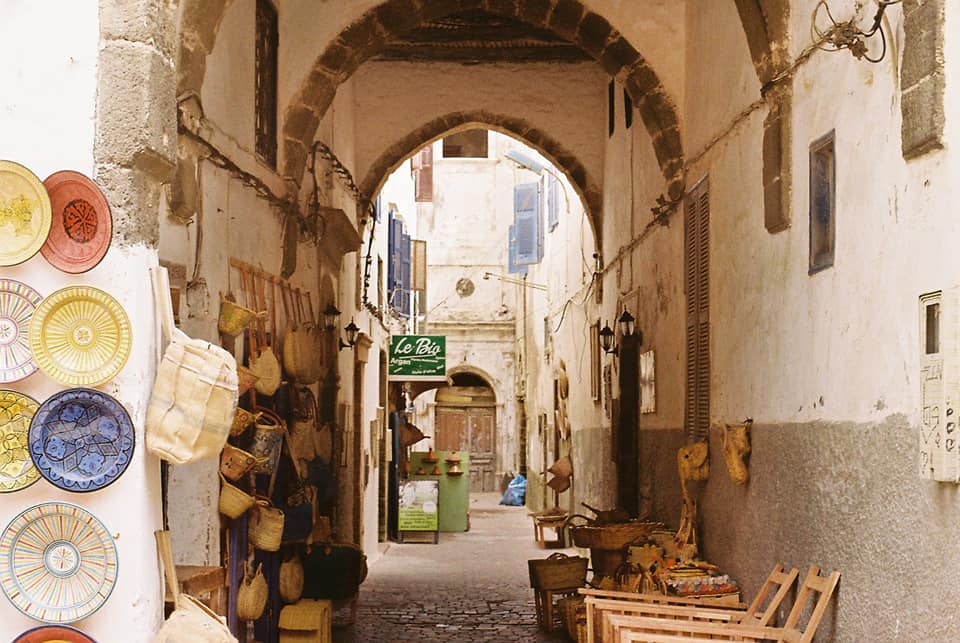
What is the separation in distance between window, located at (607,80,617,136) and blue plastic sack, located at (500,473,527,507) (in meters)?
14.7

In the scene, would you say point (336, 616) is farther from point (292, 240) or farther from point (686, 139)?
point (686, 139)

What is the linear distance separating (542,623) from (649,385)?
220 cm

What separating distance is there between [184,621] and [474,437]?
27566mm

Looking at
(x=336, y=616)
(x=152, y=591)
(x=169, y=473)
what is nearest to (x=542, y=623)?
(x=336, y=616)

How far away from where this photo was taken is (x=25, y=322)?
13.7 feet

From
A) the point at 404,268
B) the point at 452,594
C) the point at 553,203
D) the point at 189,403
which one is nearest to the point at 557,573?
the point at 452,594

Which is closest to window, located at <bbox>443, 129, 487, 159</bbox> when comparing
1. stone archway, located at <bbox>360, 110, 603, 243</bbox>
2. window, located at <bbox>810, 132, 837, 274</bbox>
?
stone archway, located at <bbox>360, 110, 603, 243</bbox>

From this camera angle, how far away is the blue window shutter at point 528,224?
22.2 m

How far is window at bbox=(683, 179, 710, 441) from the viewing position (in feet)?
26.4

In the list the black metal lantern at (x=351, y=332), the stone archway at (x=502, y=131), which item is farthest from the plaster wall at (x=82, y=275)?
the stone archway at (x=502, y=131)

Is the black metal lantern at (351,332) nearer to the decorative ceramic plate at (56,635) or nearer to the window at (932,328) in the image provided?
the decorative ceramic plate at (56,635)

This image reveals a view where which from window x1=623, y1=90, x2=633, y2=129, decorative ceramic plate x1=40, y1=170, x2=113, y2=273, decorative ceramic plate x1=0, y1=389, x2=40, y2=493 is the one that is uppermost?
window x1=623, y1=90, x2=633, y2=129

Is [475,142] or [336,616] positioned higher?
[475,142]

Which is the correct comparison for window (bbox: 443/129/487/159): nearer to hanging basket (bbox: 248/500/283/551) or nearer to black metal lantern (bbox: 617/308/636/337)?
black metal lantern (bbox: 617/308/636/337)
